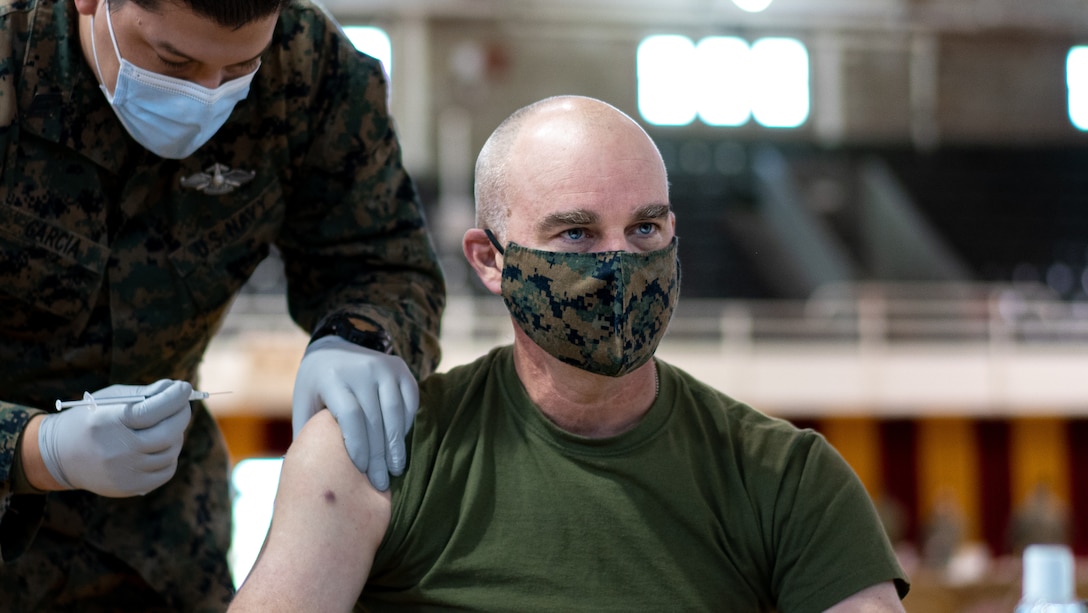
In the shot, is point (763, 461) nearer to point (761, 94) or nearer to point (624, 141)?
point (624, 141)

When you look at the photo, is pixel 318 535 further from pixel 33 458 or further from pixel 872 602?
pixel 872 602

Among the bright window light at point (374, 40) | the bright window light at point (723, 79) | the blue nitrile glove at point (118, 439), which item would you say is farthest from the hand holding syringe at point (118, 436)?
the bright window light at point (723, 79)

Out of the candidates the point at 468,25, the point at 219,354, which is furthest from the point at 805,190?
the point at 219,354

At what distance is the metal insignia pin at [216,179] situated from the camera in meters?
1.75

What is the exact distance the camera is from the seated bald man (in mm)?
1404

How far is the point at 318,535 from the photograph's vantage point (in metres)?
1.39

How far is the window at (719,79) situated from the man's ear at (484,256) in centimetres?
1256

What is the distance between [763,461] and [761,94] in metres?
13.3

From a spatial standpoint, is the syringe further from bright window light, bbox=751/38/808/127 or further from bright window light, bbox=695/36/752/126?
bright window light, bbox=751/38/808/127

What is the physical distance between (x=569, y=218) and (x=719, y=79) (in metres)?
13.1

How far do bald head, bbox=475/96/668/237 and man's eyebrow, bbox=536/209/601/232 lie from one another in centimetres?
3

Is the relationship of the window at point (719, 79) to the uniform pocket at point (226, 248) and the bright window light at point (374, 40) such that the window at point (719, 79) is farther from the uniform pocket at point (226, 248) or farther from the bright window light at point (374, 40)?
the uniform pocket at point (226, 248)

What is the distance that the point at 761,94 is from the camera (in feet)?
47.0

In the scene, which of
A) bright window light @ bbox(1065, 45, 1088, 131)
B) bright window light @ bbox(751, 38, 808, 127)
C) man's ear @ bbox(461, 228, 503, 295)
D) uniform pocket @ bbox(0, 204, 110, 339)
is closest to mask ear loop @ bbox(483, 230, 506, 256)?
man's ear @ bbox(461, 228, 503, 295)
